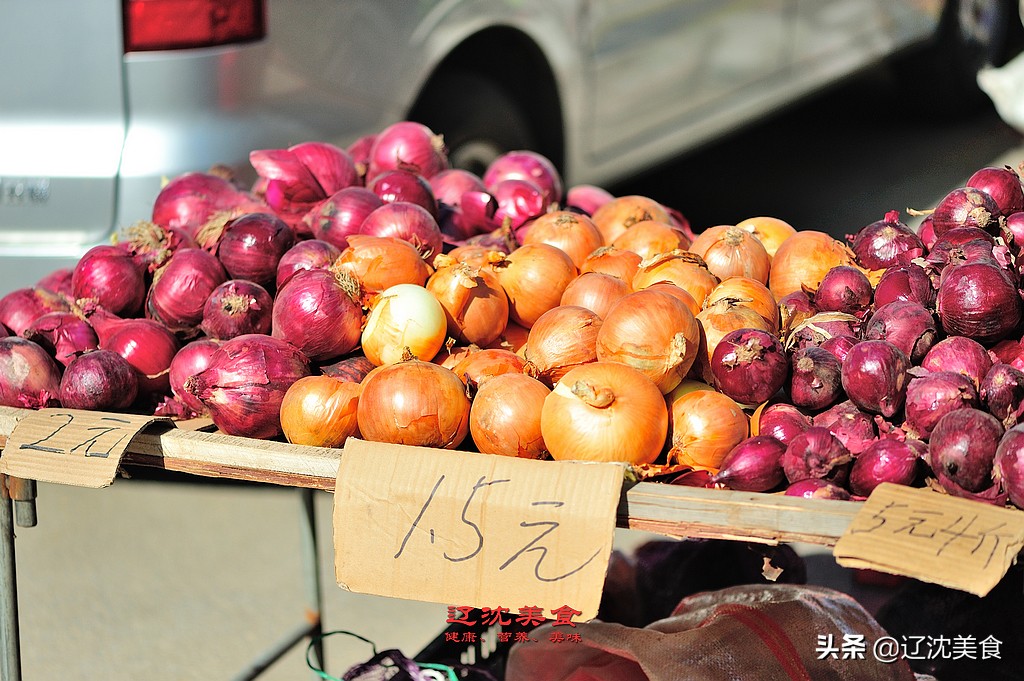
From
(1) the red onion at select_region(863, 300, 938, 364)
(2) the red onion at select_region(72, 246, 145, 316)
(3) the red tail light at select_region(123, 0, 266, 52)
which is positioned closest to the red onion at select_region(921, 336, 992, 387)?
(1) the red onion at select_region(863, 300, 938, 364)

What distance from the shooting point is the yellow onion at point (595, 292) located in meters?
1.55

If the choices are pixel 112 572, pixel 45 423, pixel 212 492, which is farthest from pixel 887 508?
pixel 212 492

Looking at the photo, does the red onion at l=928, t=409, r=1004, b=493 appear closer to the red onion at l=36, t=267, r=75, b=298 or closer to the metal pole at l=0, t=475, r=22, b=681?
the metal pole at l=0, t=475, r=22, b=681

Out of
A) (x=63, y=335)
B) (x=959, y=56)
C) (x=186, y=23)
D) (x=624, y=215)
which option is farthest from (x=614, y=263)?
(x=959, y=56)

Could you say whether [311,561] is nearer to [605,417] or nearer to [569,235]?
[569,235]

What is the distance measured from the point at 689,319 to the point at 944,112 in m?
6.60

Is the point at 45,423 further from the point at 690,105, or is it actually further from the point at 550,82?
the point at 690,105

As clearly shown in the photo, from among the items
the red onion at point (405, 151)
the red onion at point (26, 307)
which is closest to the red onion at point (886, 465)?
the red onion at point (405, 151)

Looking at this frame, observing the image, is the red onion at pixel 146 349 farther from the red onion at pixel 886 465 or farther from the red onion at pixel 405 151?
the red onion at pixel 886 465

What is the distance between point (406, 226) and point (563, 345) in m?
0.40

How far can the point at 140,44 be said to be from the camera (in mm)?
2553

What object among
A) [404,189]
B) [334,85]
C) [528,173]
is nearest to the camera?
[404,189]

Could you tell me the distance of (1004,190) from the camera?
5.02 feet

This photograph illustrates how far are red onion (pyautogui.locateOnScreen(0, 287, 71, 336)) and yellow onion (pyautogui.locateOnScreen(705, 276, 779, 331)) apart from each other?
1.12 meters
